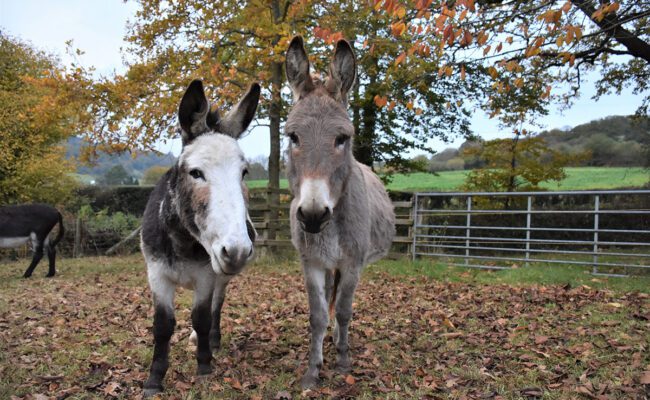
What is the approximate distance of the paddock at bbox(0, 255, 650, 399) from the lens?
358 cm

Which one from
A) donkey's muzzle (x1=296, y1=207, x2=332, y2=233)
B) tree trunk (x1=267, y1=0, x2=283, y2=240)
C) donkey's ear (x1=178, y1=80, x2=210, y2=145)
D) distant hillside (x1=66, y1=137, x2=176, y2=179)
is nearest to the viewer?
donkey's muzzle (x1=296, y1=207, x2=332, y2=233)

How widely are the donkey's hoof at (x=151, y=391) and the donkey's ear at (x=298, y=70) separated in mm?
2451

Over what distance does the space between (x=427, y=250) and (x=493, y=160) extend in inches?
203

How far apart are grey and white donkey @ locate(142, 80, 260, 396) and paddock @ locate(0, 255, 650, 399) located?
53cm

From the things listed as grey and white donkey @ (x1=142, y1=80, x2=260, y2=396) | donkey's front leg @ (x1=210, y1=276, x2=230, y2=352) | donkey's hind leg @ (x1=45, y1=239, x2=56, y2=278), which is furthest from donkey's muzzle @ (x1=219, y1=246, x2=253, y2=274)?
donkey's hind leg @ (x1=45, y1=239, x2=56, y2=278)

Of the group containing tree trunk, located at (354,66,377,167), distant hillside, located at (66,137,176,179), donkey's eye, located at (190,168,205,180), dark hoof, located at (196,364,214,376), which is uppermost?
tree trunk, located at (354,66,377,167)

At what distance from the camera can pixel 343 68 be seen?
3705 millimetres

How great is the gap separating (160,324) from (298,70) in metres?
2.20

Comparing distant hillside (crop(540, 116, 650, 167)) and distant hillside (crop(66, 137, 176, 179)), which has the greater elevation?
distant hillside (crop(540, 116, 650, 167))

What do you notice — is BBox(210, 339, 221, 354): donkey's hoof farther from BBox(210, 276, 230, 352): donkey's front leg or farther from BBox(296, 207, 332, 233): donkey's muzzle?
BBox(296, 207, 332, 233): donkey's muzzle

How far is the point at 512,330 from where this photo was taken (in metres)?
5.22

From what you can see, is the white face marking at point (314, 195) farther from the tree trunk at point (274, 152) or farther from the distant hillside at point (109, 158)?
the tree trunk at point (274, 152)

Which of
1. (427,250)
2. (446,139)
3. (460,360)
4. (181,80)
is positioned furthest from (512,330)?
(446,139)

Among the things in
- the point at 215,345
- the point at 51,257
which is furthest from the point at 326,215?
the point at 51,257
